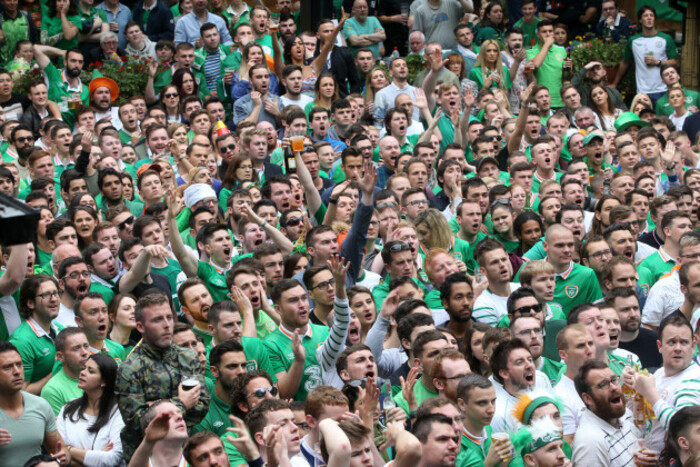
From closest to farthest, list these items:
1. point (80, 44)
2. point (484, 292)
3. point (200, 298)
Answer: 1. point (200, 298)
2. point (484, 292)
3. point (80, 44)

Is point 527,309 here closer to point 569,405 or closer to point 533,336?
point 533,336

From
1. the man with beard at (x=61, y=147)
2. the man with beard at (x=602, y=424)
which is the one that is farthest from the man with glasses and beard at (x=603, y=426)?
the man with beard at (x=61, y=147)

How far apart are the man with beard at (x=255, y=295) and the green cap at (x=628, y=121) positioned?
24.8 feet

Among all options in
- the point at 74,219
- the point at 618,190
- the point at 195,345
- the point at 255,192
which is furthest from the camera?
the point at 618,190

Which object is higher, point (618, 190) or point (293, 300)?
point (293, 300)

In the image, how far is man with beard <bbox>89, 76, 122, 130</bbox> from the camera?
14852 mm

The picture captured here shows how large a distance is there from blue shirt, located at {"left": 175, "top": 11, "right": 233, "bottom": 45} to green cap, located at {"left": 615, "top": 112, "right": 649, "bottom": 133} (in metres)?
5.32

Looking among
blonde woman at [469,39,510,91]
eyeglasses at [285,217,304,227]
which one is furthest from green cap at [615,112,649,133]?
eyeglasses at [285,217,304,227]

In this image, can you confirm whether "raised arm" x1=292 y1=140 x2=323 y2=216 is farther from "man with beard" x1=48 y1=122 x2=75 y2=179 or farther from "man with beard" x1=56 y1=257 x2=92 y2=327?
"man with beard" x1=56 y1=257 x2=92 y2=327

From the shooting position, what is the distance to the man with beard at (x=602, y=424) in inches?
286

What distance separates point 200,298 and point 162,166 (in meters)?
3.37

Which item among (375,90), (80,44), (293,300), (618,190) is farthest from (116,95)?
(293,300)

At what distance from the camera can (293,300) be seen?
8680 mm

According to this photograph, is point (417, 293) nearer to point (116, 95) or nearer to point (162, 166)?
point (162, 166)
